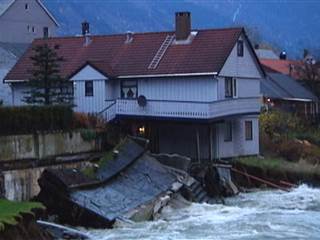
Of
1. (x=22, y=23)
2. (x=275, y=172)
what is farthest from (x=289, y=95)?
(x=275, y=172)

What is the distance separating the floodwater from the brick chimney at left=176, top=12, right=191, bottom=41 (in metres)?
12.6

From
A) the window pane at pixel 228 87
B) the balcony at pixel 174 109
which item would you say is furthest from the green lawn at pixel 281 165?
the window pane at pixel 228 87

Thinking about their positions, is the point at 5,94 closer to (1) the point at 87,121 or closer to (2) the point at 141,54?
(2) the point at 141,54

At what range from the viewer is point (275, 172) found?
52250 millimetres

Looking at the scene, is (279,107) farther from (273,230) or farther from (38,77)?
(273,230)

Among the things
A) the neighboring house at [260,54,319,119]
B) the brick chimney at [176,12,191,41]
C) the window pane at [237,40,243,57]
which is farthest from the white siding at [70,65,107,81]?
the neighboring house at [260,54,319,119]

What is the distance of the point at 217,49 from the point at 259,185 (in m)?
8.42

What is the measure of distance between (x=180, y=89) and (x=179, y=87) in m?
0.14

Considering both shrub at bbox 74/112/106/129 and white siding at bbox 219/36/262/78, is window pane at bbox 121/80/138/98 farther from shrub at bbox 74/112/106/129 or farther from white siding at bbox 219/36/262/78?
white siding at bbox 219/36/262/78

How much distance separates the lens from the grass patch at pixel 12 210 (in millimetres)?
29753

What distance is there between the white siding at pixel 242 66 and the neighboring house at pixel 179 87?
12 millimetres

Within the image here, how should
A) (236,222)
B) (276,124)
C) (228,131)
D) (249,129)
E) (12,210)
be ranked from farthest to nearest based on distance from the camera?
1. (276,124)
2. (249,129)
3. (228,131)
4. (236,222)
5. (12,210)

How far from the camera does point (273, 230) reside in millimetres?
35438

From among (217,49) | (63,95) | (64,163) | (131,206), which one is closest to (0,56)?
(63,95)
